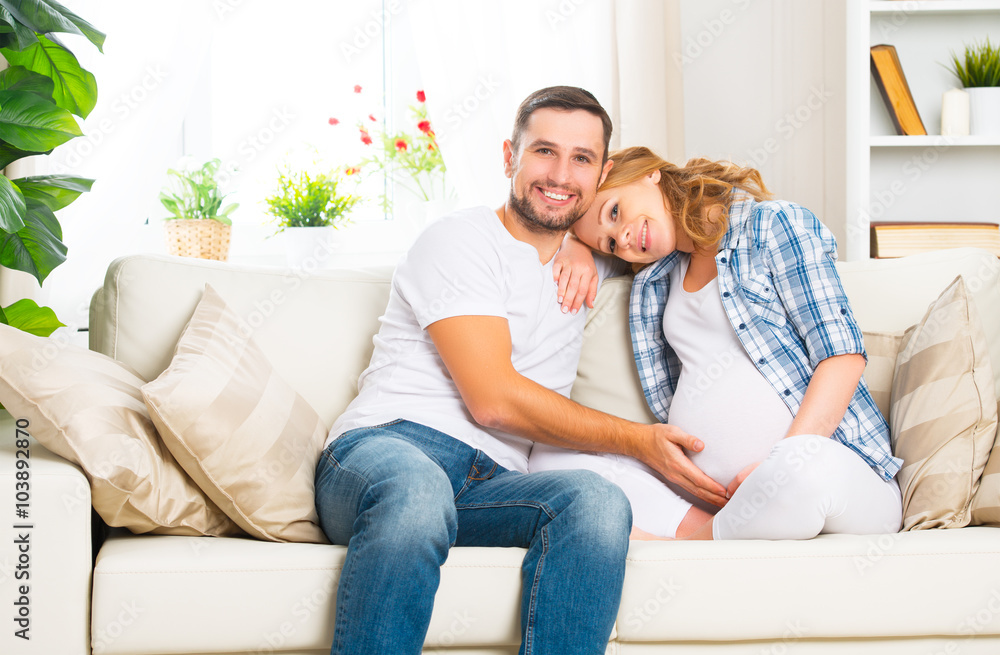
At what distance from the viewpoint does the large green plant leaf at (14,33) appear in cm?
159

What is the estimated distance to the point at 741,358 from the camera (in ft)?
4.85

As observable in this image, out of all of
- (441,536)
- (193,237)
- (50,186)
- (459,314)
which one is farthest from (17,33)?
(441,536)

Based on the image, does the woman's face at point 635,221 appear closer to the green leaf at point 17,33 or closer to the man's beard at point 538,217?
the man's beard at point 538,217

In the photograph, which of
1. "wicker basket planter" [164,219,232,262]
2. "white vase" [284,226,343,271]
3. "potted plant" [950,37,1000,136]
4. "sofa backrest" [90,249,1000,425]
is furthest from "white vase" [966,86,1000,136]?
"wicker basket planter" [164,219,232,262]

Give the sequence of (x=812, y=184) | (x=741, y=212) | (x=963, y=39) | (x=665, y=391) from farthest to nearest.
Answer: (x=812, y=184) < (x=963, y=39) < (x=665, y=391) < (x=741, y=212)

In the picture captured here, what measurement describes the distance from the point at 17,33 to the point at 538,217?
3.75 feet

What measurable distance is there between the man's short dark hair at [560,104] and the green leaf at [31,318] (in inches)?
43.1

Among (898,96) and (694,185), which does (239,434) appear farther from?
(898,96)

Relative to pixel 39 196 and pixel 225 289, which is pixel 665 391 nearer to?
pixel 225 289

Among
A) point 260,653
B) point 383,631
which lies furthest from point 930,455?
point 260,653

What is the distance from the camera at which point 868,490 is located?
51.5 inches

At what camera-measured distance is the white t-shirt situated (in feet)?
4.67

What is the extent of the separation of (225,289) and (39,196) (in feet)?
1.75

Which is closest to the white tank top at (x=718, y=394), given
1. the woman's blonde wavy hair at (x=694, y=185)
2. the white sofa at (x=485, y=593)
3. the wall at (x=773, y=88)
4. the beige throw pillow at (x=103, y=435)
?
the woman's blonde wavy hair at (x=694, y=185)
